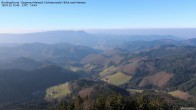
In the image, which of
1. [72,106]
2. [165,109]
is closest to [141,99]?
[165,109]

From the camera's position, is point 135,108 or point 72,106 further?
point 72,106

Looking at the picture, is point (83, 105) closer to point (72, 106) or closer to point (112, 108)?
point (72, 106)

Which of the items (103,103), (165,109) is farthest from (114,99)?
(165,109)

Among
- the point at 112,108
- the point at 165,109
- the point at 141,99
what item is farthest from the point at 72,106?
the point at 165,109

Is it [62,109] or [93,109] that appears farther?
[62,109]

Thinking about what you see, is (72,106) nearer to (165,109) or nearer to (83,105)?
(83,105)

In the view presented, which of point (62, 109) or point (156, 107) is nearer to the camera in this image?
point (156, 107)

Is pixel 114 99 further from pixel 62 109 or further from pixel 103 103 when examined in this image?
pixel 62 109
